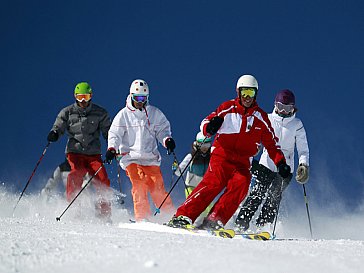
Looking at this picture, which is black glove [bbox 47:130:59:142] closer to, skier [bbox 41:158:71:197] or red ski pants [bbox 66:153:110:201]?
red ski pants [bbox 66:153:110:201]

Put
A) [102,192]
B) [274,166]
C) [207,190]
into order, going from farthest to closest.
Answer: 1. [102,192]
2. [274,166]
3. [207,190]

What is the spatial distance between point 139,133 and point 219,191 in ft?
9.18

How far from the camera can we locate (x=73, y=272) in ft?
9.41

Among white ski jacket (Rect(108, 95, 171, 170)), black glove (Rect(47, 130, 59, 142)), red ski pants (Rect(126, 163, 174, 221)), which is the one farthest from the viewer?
black glove (Rect(47, 130, 59, 142))

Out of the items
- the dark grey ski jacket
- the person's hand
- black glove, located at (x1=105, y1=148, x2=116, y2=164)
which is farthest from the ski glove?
the person's hand

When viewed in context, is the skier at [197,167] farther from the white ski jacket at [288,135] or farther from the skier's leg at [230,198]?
the skier's leg at [230,198]

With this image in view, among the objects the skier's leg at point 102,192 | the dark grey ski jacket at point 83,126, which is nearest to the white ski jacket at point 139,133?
A: the skier's leg at point 102,192

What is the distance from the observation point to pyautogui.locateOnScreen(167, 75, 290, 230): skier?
620 cm

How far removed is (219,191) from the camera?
6328 millimetres

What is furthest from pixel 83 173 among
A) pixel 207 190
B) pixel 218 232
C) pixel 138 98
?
pixel 218 232

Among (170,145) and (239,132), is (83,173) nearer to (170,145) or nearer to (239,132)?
(170,145)

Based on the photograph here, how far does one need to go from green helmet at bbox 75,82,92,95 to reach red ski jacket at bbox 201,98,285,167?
3.33m

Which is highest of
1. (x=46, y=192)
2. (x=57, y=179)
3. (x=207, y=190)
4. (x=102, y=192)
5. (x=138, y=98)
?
(x=138, y=98)

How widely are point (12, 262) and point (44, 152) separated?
6856 millimetres
